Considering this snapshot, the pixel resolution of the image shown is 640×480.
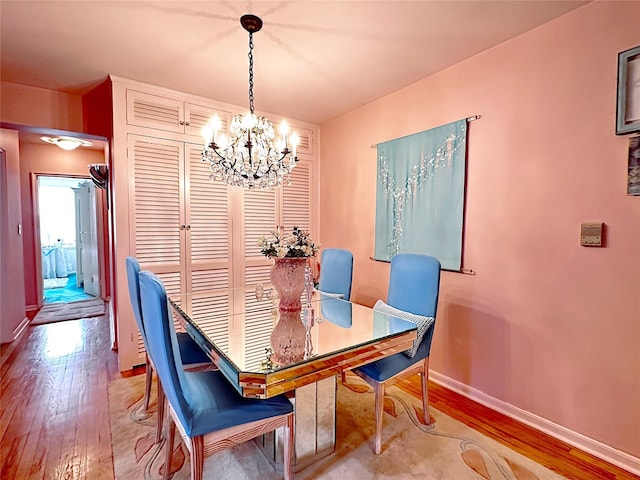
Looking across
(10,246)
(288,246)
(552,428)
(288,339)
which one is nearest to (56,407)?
(288,339)

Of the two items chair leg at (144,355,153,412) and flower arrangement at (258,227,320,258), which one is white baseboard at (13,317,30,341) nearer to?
chair leg at (144,355,153,412)

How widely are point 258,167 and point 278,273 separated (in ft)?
2.40

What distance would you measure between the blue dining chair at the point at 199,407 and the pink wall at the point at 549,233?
1581 mm

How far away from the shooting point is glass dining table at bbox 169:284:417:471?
1203 mm

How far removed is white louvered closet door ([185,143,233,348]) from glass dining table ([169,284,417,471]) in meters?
0.93

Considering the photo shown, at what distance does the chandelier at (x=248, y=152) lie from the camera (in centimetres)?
198

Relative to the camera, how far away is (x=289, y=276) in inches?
69.3

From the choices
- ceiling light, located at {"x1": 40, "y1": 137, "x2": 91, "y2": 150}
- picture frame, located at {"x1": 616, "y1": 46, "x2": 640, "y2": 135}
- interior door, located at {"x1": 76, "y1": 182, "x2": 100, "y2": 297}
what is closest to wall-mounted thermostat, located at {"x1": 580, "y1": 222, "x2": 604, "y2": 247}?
picture frame, located at {"x1": 616, "y1": 46, "x2": 640, "y2": 135}

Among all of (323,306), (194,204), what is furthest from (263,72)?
(323,306)

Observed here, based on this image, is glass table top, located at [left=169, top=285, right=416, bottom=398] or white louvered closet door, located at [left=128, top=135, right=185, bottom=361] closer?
glass table top, located at [left=169, top=285, right=416, bottom=398]

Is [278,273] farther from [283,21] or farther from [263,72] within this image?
[263,72]

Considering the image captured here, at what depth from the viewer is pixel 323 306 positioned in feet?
6.95

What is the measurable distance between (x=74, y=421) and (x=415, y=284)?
2.37 m

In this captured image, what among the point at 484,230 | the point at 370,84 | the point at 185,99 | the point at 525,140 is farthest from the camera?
the point at 185,99
